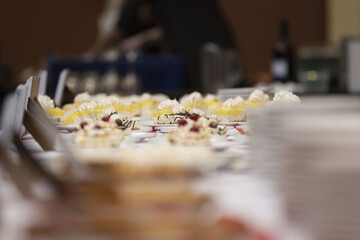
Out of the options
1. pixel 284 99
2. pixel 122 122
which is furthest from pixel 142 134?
pixel 284 99

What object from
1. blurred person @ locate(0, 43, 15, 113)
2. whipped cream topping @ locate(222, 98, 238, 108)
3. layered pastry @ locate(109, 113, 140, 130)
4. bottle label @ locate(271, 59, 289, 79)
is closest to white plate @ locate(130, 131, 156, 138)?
layered pastry @ locate(109, 113, 140, 130)

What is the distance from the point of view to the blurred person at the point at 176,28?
597cm

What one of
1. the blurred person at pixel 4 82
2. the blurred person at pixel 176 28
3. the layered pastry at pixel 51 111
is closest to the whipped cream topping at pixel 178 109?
the layered pastry at pixel 51 111

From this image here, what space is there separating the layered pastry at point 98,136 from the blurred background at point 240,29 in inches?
189

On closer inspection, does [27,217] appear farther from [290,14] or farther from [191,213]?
[290,14]

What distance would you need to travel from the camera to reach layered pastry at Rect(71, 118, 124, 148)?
86 centimetres

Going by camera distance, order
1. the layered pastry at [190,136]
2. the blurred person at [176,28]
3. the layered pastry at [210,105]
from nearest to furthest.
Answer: the layered pastry at [190,136], the layered pastry at [210,105], the blurred person at [176,28]

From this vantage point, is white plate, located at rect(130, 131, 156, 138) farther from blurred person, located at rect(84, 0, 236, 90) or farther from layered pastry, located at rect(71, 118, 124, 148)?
blurred person, located at rect(84, 0, 236, 90)

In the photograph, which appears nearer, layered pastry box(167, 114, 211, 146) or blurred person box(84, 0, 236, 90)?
layered pastry box(167, 114, 211, 146)

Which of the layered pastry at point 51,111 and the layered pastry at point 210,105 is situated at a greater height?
the layered pastry at point 51,111

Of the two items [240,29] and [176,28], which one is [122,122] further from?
[240,29]

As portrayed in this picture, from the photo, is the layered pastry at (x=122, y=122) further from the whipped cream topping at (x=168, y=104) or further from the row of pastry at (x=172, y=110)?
the whipped cream topping at (x=168, y=104)

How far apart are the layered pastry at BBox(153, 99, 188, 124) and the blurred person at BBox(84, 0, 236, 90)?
14.6ft

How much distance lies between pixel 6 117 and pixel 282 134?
436 mm
